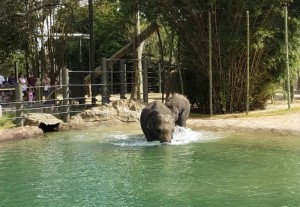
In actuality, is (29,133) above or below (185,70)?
below

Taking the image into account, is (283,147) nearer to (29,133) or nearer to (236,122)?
(236,122)

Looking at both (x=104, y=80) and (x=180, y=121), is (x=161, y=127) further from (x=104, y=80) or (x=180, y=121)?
(x=104, y=80)

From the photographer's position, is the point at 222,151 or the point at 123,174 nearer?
the point at 123,174

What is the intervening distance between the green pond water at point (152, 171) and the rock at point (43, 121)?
1304 millimetres

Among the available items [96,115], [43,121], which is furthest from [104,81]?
[43,121]

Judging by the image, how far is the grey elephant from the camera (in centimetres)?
1074

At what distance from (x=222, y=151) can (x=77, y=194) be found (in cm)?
384

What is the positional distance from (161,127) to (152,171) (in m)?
2.54

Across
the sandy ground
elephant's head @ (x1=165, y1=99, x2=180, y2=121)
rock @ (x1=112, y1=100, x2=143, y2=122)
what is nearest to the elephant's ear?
elephant's head @ (x1=165, y1=99, x2=180, y2=121)

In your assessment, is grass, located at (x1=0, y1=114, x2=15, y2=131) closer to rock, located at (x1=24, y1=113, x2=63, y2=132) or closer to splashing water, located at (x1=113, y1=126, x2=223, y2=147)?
rock, located at (x1=24, y1=113, x2=63, y2=132)

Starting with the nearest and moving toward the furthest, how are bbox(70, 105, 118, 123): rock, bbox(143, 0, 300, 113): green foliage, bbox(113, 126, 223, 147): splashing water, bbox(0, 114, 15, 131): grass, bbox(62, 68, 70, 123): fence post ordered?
bbox(113, 126, 223, 147): splashing water
bbox(0, 114, 15, 131): grass
bbox(70, 105, 118, 123): rock
bbox(62, 68, 70, 123): fence post
bbox(143, 0, 300, 113): green foliage

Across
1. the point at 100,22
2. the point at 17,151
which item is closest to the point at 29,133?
the point at 17,151

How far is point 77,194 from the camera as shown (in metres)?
6.88

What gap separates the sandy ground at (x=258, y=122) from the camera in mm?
12555
